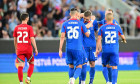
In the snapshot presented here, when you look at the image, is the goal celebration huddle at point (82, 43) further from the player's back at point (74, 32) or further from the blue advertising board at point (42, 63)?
the blue advertising board at point (42, 63)

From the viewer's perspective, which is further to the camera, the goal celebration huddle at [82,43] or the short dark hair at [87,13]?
the short dark hair at [87,13]

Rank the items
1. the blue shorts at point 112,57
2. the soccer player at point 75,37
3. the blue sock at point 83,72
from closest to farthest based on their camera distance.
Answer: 1. the soccer player at point 75,37
2. the blue shorts at point 112,57
3. the blue sock at point 83,72

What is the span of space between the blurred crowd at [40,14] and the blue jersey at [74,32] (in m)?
9.86

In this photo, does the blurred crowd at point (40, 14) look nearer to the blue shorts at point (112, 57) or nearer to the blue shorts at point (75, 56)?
the blue shorts at point (112, 57)

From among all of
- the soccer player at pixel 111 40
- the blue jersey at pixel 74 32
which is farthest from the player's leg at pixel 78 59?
the soccer player at pixel 111 40

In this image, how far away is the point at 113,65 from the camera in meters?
12.9

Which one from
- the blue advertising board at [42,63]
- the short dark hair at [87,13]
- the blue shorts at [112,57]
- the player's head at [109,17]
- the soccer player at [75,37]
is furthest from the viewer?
the blue advertising board at [42,63]

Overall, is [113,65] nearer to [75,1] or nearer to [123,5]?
[75,1]

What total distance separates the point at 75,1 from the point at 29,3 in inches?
131

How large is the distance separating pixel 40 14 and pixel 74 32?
39.6ft

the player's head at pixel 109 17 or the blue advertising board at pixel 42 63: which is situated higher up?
the player's head at pixel 109 17

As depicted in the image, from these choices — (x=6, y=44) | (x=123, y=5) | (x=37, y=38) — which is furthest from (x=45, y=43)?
(x=123, y=5)

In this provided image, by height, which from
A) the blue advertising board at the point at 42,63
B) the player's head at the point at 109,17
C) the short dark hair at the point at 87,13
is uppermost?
the short dark hair at the point at 87,13

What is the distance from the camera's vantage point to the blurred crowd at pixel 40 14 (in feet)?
73.3
